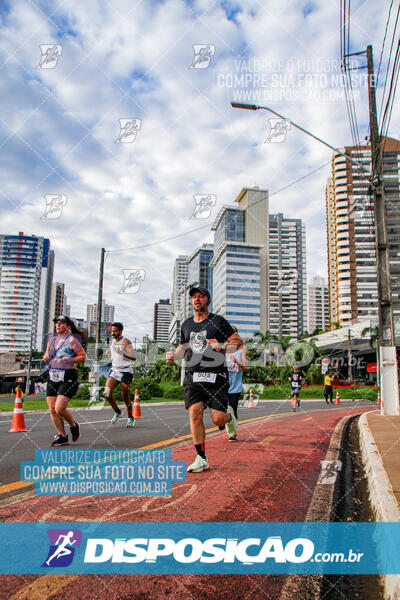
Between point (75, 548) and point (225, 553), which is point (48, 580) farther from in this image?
point (225, 553)

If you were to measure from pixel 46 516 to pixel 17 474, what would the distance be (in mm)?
1571

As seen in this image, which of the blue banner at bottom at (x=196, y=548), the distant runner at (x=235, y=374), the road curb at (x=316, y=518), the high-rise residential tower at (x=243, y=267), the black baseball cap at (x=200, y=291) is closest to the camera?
the road curb at (x=316, y=518)

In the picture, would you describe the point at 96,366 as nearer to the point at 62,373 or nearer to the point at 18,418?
the point at 18,418

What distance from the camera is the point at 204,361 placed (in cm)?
441

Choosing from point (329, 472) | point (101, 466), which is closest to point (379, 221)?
point (329, 472)

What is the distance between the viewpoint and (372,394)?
28672mm

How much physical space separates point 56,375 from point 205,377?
7.83 feet

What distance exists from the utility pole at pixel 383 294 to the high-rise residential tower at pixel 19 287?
139905 millimetres

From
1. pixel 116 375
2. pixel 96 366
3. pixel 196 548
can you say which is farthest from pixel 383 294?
pixel 96 366

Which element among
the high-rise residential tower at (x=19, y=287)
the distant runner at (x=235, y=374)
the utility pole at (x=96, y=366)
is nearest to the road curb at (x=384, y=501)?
the distant runner at (x=235, y=374)
